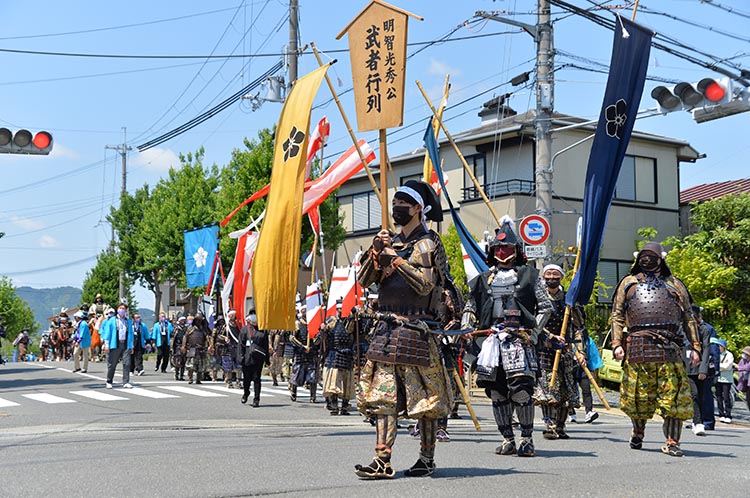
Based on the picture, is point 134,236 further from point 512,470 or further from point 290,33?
point 512,470

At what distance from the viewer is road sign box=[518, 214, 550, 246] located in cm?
1652

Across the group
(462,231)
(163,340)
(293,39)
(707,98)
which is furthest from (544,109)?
(163,340)

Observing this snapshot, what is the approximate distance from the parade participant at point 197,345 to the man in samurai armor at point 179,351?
→ 986 millimetres

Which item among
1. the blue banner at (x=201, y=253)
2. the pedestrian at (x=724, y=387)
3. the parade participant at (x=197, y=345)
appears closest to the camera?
the pedestrian at (x=724, y=387)

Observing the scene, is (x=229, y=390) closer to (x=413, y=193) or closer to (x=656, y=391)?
(x=656, y=391)

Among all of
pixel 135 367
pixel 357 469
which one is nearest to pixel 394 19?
pixel 357 469

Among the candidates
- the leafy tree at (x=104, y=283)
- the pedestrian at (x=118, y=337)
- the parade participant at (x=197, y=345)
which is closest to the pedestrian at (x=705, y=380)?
the pedestrian at (x=118, y=337)

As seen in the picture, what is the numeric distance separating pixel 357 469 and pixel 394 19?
19.3ft

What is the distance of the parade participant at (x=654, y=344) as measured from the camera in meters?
8.59

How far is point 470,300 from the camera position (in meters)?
8.91

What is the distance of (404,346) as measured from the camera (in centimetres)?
659

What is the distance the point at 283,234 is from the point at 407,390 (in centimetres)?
388

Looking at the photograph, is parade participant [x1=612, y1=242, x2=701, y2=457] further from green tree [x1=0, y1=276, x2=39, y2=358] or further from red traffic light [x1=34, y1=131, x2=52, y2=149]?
green tree [x1=0, y1=276, x2=39, y2=358]

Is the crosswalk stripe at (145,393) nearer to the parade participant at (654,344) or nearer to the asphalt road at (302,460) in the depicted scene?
the asphalt road at (302,460)
